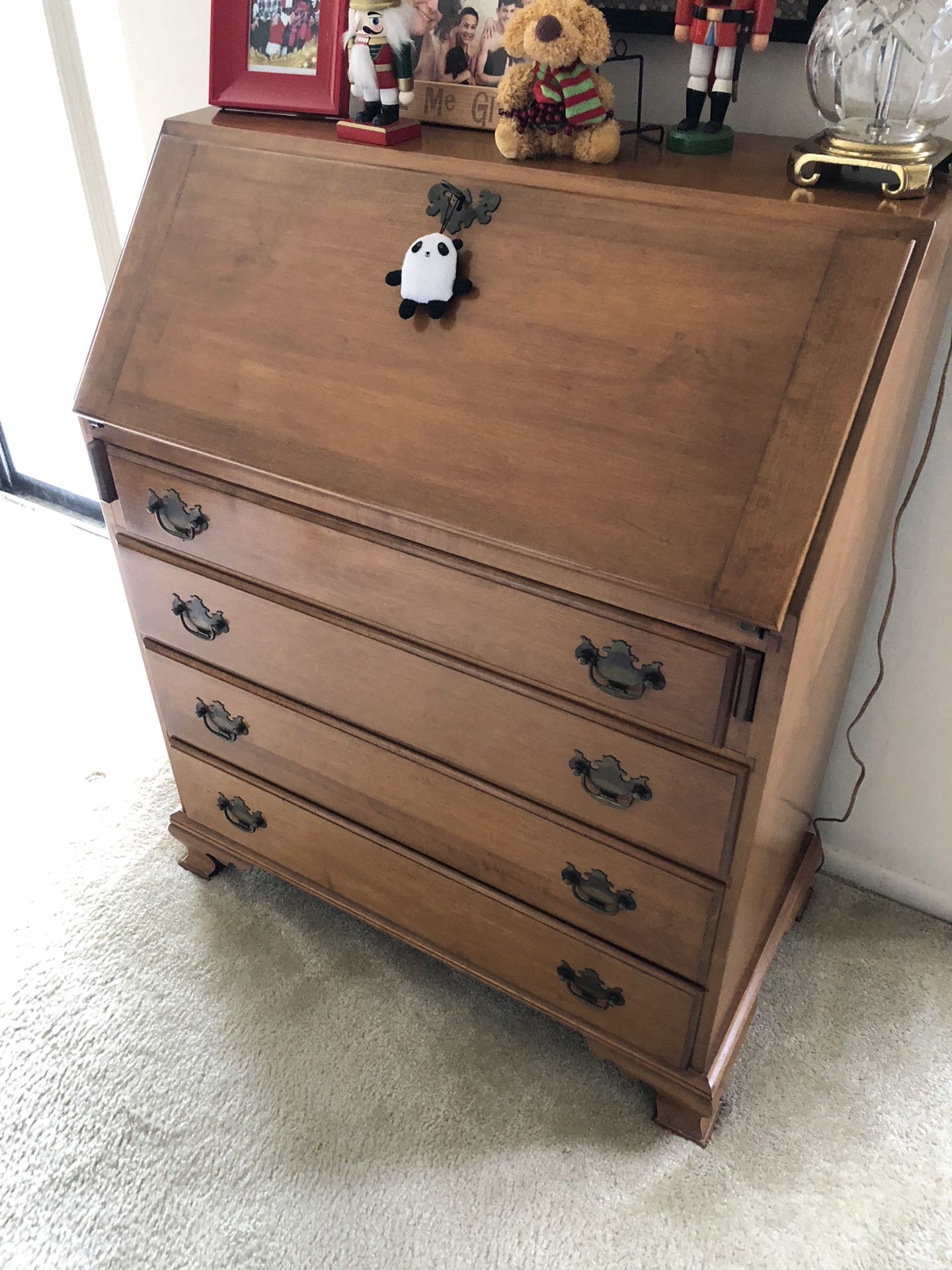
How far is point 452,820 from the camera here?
1159 mm

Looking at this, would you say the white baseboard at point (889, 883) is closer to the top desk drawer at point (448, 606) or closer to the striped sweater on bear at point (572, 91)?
the top desk drawer at point (448, 606)

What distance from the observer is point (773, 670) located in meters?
0.81

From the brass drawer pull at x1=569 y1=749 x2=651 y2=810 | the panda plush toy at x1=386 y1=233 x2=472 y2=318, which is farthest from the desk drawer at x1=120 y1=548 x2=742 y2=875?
the panda plush toy at x1=386 y1=233 x2=472 y2=318

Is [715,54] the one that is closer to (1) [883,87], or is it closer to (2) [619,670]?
(1) [883,87]

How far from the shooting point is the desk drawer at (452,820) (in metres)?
1.04

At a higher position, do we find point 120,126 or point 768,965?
point 120,126

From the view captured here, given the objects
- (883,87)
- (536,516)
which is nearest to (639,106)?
(883,87)

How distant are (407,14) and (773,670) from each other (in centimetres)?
88

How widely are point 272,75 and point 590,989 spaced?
124 centimetres

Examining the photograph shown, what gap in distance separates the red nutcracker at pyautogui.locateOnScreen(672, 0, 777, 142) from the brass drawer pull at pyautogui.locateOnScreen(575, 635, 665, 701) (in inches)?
22.6

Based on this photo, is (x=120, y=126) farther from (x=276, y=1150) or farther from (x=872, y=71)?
(x=276, y=1150)

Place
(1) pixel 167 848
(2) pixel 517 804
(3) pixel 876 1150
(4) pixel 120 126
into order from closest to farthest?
(2) pixel 517 804 < (3) pixel 876 1150 < (1) pixel 167 848 < (4) pixel 120 126

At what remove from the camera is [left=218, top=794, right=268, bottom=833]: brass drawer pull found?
1421mm

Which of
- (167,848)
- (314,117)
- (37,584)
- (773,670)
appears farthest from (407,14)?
(37,584)
